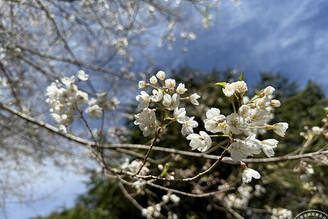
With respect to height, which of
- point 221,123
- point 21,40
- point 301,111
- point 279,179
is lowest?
point 221,123

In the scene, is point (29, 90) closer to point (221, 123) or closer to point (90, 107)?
point (90, 107)

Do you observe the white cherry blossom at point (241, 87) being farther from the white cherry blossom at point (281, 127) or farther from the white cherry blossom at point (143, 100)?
the white cherry blossom at point (143, 100)

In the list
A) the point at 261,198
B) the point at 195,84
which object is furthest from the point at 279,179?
the point at 195,84

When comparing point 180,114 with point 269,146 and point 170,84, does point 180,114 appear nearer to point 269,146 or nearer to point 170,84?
point 170,84

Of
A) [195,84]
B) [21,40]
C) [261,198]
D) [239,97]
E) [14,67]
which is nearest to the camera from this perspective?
[239,97]

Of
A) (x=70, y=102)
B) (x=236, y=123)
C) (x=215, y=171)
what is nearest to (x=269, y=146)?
(x=236, y=123)

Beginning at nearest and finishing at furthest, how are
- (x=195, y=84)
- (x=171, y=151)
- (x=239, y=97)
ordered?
(x=239, y=97), (x=171, y=151), (x=195, y=84)

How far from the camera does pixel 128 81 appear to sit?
10.8 feet

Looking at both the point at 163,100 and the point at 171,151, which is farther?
the point at 171,151

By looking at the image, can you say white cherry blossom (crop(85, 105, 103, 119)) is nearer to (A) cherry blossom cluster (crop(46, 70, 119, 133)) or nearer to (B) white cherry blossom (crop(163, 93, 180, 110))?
(A) cherry blossom cluster (crop(46, 70, 119, 133))

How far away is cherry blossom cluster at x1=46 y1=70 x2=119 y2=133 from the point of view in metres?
0.99

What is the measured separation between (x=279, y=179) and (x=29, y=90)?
5319 millimetres

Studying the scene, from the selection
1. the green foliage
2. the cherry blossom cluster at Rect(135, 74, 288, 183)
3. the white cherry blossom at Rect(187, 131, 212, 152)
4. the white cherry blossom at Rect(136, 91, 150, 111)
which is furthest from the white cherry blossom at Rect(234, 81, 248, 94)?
the green foliage

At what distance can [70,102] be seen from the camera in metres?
0.99
